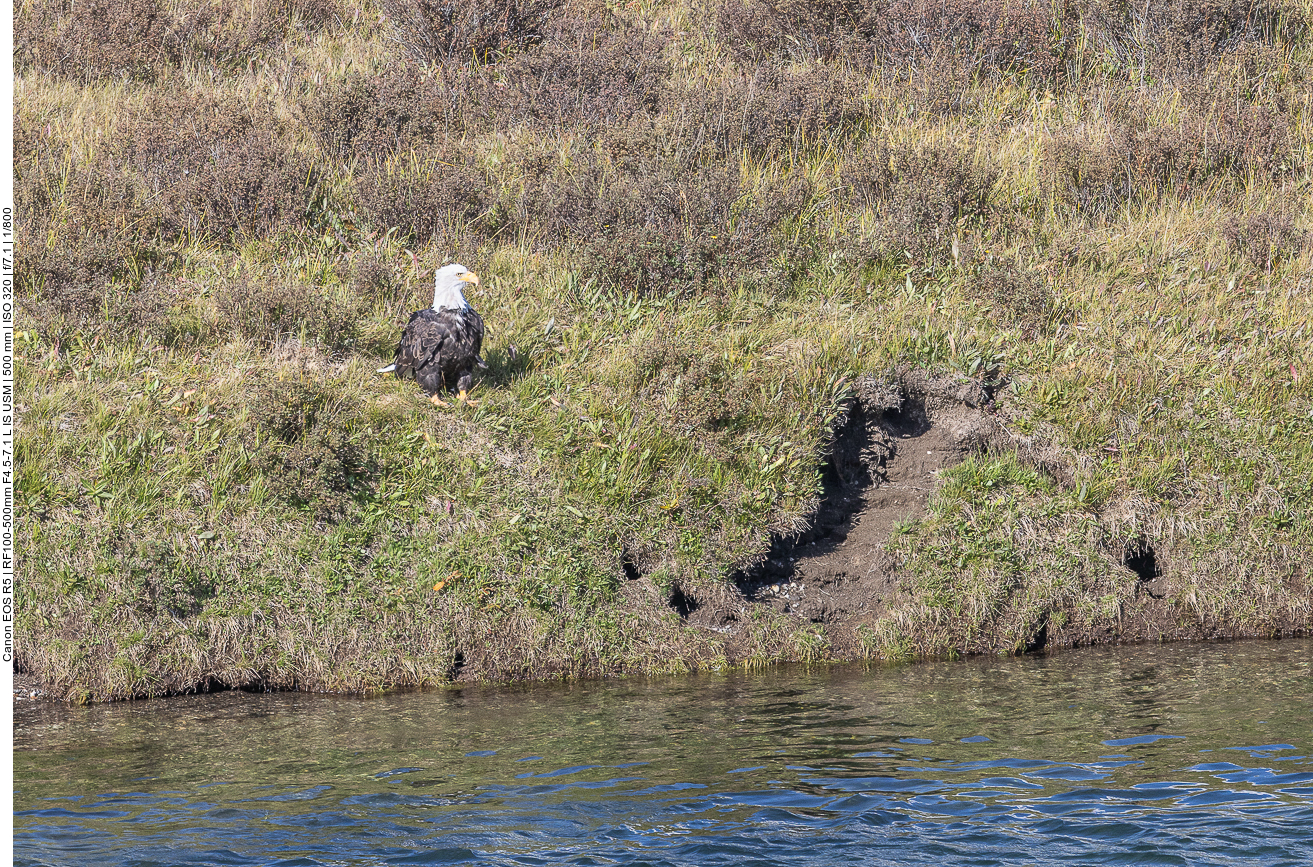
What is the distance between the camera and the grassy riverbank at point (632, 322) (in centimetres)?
834

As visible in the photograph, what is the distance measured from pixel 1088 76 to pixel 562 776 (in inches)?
458

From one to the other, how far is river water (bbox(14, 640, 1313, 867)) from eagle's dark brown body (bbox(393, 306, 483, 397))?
2555mm

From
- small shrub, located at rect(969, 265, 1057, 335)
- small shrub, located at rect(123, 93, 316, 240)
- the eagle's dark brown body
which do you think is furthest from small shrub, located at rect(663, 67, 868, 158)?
the eagle's dark brown body

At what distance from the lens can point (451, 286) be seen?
9.88 m

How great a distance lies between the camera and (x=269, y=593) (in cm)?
808

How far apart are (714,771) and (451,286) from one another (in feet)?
16.1

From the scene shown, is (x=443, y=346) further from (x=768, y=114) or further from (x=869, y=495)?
(x=768, y=114)

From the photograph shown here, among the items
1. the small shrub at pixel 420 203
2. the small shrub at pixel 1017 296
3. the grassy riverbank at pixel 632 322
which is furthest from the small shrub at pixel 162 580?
the small shrub at pixel 1017 296

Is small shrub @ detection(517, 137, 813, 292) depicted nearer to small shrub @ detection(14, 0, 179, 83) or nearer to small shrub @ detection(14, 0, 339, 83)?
small shrub @ detection(14, 0, 339, 83)

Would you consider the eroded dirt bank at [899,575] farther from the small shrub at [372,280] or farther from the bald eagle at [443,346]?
the small shrub at [372,280]

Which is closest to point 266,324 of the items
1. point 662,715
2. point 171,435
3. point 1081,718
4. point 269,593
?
point 171,435

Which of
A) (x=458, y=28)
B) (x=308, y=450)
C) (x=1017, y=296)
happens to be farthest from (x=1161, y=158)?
(x=308, y=450)

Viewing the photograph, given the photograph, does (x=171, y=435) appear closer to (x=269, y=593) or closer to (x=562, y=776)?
(x=269, y=593)

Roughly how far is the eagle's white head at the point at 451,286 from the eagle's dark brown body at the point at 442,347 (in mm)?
88
